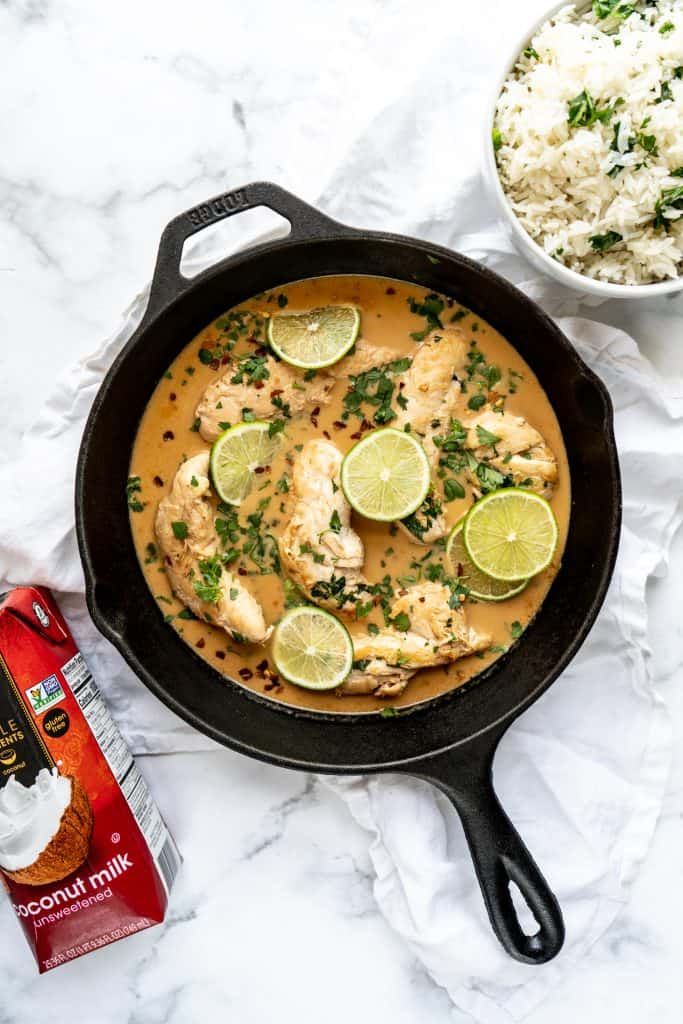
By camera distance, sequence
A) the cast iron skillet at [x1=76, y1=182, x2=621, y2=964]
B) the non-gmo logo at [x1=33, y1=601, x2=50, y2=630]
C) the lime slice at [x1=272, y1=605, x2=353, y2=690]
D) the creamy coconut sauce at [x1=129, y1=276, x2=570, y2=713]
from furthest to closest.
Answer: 1. the creamy coconut sauce at [x1=129, y1=276, x2=570, y2=713]
2. the lime slice at [x1=272, y1=605, x2=353, y2=690]
3. the non-gmo logo at [x1=33, y1=601, x2=50, y2=630]
4. the cast iron skillet at [x1=76, y1=182, x2=621, y2=964]

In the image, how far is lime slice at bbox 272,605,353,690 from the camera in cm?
308

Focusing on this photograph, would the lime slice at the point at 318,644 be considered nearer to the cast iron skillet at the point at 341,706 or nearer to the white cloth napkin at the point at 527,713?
the cast iron skillet at the point at 341,706

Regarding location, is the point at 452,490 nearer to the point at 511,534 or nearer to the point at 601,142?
the point at 511,534

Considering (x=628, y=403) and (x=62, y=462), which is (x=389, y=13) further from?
(x=62, y=462)

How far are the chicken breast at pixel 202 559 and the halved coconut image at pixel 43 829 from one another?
2.22 feet

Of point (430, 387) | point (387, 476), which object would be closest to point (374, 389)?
point (430, 387)

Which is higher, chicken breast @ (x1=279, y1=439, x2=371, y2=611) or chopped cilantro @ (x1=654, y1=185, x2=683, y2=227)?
chopped cilantro @ (x1=654, y1=185, x2=683, y2=227)

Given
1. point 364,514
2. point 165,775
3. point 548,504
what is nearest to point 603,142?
point 548,504

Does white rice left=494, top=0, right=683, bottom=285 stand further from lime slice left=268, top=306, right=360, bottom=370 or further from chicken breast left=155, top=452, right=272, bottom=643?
chicken breast left=155, top=452, right=272, bottom=643

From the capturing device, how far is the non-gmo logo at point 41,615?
2.97 metres

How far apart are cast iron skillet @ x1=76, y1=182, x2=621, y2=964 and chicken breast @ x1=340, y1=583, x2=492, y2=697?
0.52 ft

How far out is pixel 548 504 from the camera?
3.12 metres

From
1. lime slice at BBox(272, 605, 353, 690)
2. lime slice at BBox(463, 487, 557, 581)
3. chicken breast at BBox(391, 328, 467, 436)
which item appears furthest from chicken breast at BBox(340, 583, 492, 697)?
chicken breast at BBox(391, 328, 467, 436)

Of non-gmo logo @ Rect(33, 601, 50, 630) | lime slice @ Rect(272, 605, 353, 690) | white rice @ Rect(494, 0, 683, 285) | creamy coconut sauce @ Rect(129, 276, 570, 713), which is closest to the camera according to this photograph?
white rice @ Rect(494, 0, 683, 285)
